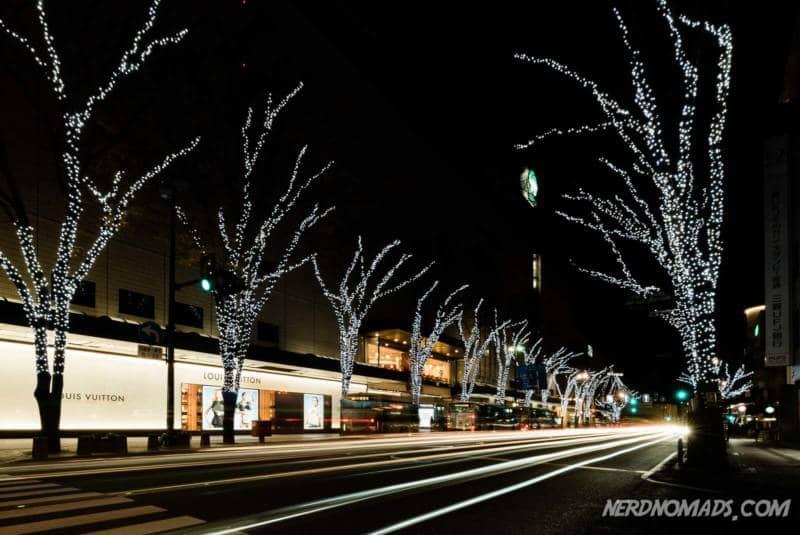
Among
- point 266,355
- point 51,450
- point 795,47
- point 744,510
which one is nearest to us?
point 744,510

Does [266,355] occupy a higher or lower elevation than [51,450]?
higher

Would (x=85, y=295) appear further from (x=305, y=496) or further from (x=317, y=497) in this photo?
(x=317, y=497)

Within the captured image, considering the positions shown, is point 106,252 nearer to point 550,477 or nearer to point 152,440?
point 152,440

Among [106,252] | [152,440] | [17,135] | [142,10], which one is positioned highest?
[142,10]

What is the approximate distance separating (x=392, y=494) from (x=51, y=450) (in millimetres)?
14354

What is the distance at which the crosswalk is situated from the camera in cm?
816

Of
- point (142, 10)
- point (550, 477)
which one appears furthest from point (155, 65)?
point (550, 477)

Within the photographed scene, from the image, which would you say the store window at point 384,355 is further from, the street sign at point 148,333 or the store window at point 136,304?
the street sign at point 148,333

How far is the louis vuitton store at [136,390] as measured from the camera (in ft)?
90.8

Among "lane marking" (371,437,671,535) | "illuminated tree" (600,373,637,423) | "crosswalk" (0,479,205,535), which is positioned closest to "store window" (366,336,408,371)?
"lane marking" (371,437,671,535)

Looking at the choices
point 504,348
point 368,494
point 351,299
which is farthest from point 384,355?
point 368,494

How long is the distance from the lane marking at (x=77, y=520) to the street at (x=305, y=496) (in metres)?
0.01

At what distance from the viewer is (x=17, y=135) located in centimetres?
2747

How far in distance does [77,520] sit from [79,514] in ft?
1.58
